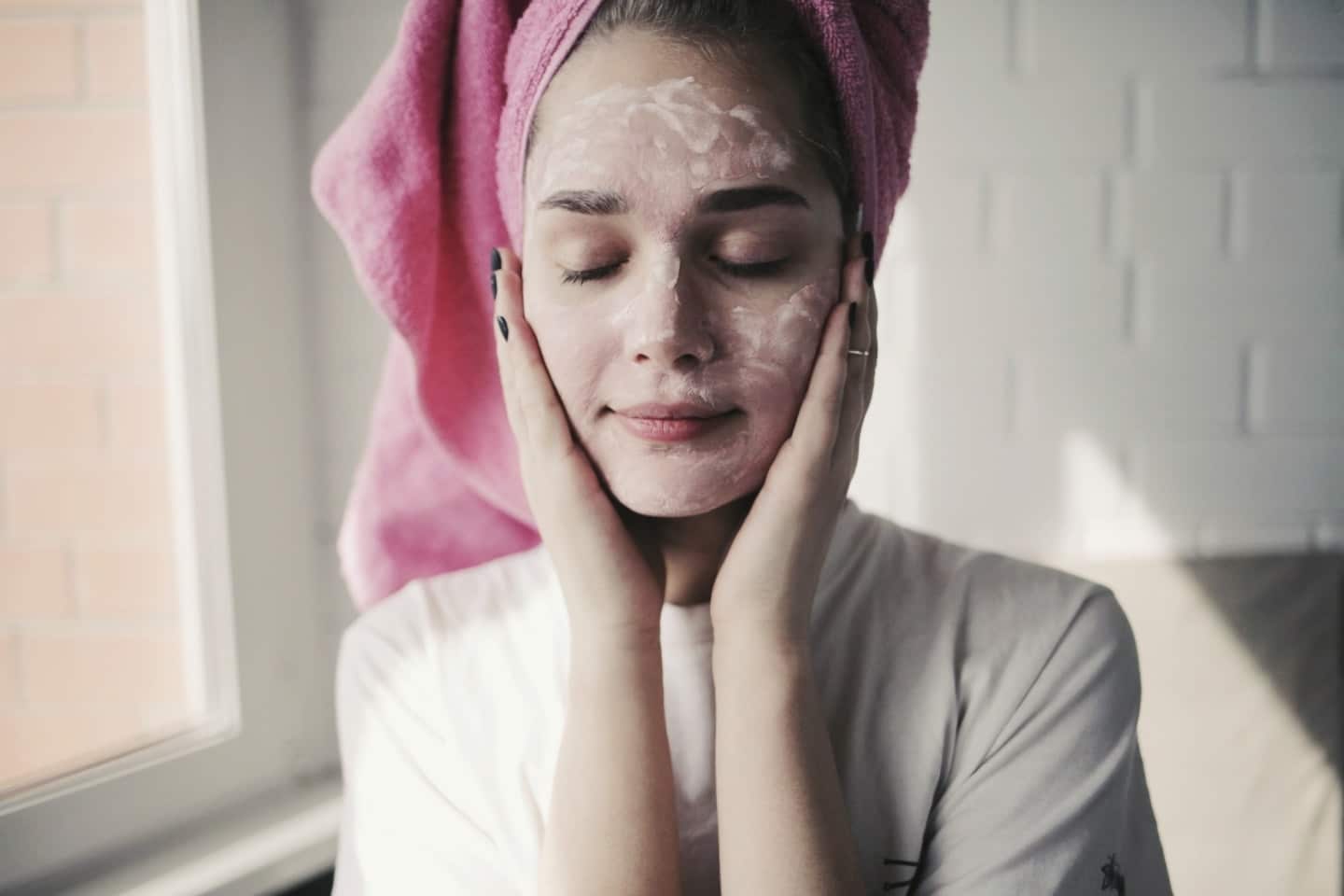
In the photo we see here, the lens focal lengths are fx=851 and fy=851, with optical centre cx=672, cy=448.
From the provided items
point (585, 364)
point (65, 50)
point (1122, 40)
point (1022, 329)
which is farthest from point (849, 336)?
point (65, 50)

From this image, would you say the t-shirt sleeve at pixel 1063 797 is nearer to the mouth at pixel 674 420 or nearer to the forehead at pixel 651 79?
the mouth at pixel 674 420

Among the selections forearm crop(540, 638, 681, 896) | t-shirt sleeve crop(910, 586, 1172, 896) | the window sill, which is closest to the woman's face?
forearm crop(540, 638, 681, 896)

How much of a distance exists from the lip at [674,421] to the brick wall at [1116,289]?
519 mm

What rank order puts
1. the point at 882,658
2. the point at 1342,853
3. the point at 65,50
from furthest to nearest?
1. the point at 1342,853
2. the point at 65,50
3. the point at 882,658

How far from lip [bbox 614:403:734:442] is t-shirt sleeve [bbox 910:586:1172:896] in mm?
278

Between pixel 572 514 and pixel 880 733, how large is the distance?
263 mm

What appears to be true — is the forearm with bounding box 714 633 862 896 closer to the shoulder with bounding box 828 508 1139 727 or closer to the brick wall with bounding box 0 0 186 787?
the shoulder with bounding box 828 508 1139 727

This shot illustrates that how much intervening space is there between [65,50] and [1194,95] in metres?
1.17

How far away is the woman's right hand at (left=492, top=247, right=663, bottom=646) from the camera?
1.90 feet

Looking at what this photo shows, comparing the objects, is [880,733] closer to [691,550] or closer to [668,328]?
[691,550]

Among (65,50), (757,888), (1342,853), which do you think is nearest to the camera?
(757,888)

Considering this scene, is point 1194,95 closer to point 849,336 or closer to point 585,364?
point 849,336

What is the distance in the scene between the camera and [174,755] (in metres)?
0.88

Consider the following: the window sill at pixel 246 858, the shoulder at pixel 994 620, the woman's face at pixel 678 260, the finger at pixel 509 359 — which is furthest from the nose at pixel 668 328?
the window sill at pixel 246 858
